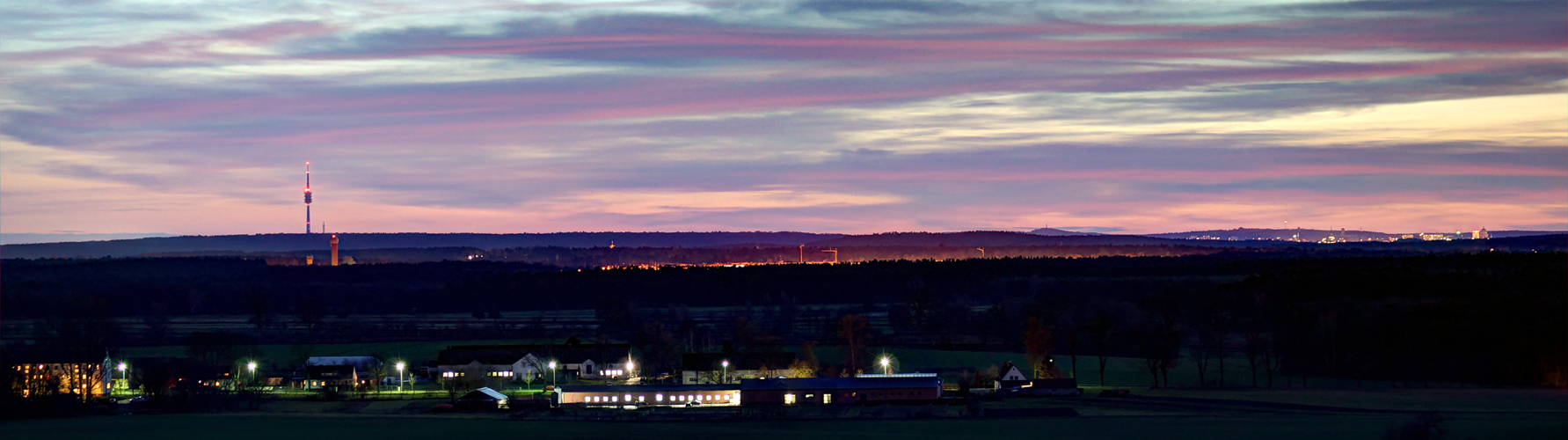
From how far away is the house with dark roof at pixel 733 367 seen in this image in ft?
241

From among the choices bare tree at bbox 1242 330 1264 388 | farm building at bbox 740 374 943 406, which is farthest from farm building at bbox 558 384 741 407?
bare tree at bbox 1242 330 1264 388

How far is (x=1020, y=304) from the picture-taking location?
108 metres

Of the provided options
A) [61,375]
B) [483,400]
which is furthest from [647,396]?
[61,375]

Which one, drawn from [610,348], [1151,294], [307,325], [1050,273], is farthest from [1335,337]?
[1050,273]

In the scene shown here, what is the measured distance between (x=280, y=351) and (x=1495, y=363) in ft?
220

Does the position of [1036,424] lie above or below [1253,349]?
below

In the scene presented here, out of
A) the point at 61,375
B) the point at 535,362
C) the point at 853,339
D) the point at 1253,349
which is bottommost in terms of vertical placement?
the point at 1253,349

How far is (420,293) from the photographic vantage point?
15075 centimetres

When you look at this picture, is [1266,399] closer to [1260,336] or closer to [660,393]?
[1260,336]

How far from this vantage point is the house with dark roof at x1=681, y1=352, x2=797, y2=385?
73400 mm

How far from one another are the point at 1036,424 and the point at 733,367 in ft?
89.4

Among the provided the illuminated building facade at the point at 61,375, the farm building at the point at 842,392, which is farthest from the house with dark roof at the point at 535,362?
the illuminated building facade at the point at 61,375

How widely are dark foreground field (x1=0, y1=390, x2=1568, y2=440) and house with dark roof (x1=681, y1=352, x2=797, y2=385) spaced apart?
17520 mm

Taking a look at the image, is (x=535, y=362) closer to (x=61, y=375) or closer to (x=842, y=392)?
(x=842, y=392)
